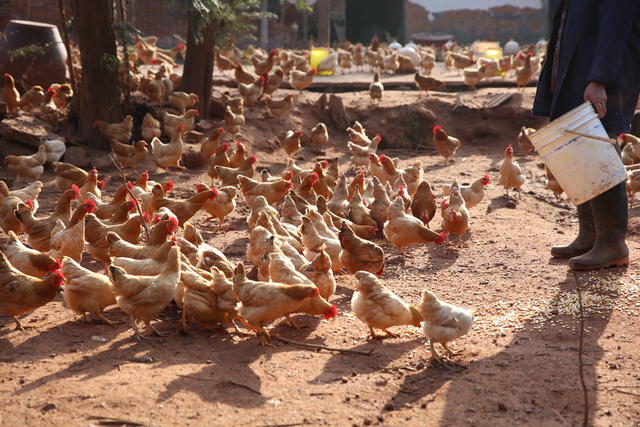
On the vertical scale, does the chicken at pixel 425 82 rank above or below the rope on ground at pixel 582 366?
above

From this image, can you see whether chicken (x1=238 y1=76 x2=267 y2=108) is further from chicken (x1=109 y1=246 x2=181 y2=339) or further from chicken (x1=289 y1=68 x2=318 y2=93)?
chicken (x1=109 y1=246 x2=181 y2=339)

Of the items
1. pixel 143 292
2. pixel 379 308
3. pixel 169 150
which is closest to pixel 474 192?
pixel 379 308

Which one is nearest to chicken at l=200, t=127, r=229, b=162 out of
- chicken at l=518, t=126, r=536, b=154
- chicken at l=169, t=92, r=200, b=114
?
chicken at l=169, t=92, r=200, b=114

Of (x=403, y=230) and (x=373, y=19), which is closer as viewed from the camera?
(x=403, y=230)

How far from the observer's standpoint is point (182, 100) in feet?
40.4

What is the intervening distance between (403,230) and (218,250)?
1.90m

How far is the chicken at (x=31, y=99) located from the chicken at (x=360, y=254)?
796 cm

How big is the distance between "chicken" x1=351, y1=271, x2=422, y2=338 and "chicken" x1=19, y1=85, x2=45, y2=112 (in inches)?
350

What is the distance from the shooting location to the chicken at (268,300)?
4.73 metres

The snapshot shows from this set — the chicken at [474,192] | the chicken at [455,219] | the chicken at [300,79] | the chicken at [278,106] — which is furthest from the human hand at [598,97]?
the chicken at [300,79]

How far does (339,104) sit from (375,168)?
16.6 feet

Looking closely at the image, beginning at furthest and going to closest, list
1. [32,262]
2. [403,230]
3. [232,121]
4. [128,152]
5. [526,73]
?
[526,73], [232,121], [128,152], [403,230], [32,262]

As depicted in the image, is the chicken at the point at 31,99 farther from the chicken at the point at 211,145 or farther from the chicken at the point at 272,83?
the chicken at the point at 272,83

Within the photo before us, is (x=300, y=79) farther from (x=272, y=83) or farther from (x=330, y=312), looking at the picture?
(x=330, y=312)
